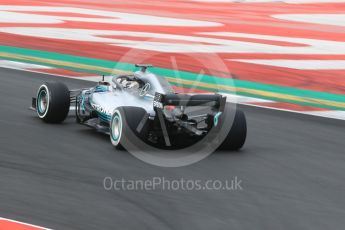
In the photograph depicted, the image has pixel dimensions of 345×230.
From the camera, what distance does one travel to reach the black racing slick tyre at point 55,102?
1240 centimetres

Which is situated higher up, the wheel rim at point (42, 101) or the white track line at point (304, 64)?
the white track line at point (304, 64)

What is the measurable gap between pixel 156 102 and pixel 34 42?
1215 cm

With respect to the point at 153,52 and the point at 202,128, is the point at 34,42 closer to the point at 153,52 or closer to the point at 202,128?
the point at 153,52

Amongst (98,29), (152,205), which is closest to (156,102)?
(152,205)

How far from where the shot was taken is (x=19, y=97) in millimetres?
14781

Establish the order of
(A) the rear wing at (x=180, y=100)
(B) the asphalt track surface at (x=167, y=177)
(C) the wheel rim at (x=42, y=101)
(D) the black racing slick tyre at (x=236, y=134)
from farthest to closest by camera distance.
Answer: (C) the wheel rim at (x=42, y=101) → (D) the black racing slick tyre at (x=236, y=134) → (A) the rear wing at (x=180, y=100) → (B) the asphalt track surface at (x=167, y=177)

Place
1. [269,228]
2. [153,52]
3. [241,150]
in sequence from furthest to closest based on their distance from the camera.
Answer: [153,52]
[241,150]
[269,228]

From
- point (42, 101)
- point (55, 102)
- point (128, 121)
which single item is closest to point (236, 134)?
point (128, 121)

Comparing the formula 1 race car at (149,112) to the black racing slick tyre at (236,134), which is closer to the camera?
the formula 1 race car at (149,112)

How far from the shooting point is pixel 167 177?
10.0 m

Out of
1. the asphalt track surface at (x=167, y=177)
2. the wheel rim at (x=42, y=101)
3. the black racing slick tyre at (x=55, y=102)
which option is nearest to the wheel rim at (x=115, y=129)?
the asphalt track surface at (x=167, y=177)

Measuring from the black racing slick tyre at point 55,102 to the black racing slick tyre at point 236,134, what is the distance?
2.38 meters

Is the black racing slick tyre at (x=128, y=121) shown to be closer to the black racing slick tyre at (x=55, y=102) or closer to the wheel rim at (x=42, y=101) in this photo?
the black racing slick tyre at (x=55, y=102)

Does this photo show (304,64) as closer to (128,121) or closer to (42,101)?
(42,101)
